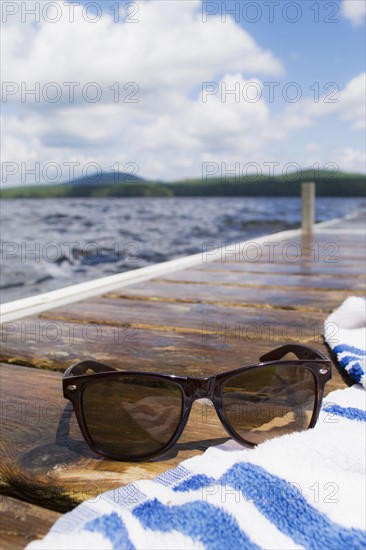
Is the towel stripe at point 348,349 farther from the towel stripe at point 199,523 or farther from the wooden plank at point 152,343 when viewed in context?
the towel stripe at point 199,523

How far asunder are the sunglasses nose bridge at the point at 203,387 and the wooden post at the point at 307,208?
6693mm

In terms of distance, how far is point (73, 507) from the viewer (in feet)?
3.10

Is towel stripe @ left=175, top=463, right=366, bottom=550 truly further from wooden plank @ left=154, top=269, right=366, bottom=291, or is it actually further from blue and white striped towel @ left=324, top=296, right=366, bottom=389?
wooden plank @ left=154, top=269, right=366, bottom=291

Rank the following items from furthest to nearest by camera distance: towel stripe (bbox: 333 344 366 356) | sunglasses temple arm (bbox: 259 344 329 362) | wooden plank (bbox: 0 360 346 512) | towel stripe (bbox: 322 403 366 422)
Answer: towel stripe (bbox: 333 344 366 356) < sunglasses temple arm (bbox: 259 344 329 362) < towel stripe (bbox: 322 403 366 422) < wooden plank (bbox: 0 360 346 512)

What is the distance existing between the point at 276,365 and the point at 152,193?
5466cm

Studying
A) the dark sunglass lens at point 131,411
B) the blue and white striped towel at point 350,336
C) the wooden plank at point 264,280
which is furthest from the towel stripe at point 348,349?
the wooden plank at point 264,280

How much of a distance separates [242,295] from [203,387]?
5.76 feet

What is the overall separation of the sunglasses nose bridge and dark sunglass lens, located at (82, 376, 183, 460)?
0.04 metres

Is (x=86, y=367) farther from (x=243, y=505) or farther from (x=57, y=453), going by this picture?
(x=243, y=505)

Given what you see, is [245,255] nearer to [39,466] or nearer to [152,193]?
[39,466]

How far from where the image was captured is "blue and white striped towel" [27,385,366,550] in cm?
77

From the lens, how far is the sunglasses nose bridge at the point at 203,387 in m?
1.16

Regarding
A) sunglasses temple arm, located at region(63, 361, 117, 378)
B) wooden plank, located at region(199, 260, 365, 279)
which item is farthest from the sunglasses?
wooden plank, located at region(199, 260, 365, 279)

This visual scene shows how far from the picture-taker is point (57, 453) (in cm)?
111
